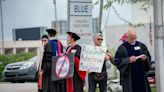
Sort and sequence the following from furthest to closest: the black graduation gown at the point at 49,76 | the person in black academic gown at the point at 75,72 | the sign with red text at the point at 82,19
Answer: the sign with red text at the point at 82,19
the black graduation gown at the point at 49,76
the person in black academic gown at the point at 75,72

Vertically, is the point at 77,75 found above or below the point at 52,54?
below

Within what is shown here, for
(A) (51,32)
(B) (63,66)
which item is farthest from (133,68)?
(A) (51,32)

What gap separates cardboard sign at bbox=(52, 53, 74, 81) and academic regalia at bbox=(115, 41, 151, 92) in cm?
120

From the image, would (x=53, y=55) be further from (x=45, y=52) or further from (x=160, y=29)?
(x=160, y=29)

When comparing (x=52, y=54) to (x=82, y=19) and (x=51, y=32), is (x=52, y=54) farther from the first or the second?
(x=82, y=19)

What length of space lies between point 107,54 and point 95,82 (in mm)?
773

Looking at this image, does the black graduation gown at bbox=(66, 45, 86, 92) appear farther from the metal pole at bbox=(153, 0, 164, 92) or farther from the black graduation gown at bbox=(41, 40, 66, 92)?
the metal pole at bbox=(153, 0, 164, 92)

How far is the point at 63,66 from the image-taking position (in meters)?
12.2

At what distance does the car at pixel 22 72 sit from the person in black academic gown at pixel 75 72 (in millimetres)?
11269

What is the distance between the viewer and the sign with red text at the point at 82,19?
1380cm

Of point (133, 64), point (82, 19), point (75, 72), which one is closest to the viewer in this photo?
point (133, 64)

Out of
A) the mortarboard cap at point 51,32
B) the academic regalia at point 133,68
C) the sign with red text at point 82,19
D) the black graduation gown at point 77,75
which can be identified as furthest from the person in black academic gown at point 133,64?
the sign with red text at point 82,19

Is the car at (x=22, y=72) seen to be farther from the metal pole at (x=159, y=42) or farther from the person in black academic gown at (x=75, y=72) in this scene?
the metal pole at (x=159, y=42)

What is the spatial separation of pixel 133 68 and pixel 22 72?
43.5 feet
